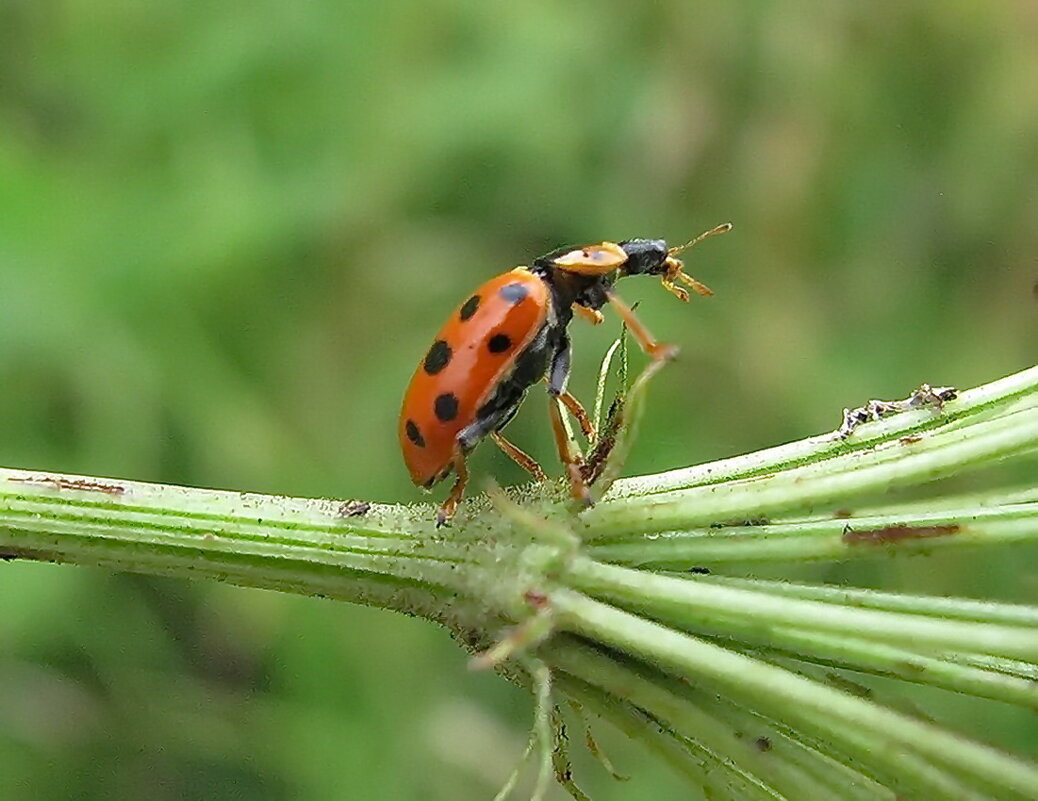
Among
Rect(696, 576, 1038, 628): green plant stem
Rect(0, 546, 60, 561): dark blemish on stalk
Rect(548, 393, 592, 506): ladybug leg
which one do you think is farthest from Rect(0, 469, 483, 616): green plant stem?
Rect(696, 576, 1038, 628): green plant stem

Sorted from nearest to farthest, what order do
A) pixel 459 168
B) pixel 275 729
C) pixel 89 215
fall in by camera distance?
pixel 89 215 < pixel 275 729 < pixel 459 168

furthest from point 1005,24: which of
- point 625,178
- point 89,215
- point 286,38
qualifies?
point 89,215

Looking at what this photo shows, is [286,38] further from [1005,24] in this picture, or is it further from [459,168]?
[1005,24]

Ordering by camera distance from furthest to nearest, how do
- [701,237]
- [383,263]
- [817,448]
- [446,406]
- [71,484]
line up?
[383,263] < [701,237] < [446,406] < [71,484] < [817,448]

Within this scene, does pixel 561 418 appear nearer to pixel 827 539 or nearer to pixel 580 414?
pixel 580 414

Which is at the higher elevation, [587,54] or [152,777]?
[587,54]

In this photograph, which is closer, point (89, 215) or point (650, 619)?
point (650, 619)

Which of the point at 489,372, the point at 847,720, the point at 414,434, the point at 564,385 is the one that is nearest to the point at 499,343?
the point at 489,372
